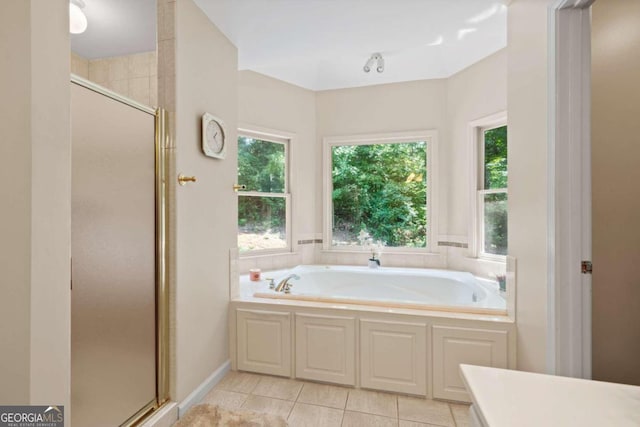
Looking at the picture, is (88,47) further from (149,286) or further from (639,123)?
(639,123)

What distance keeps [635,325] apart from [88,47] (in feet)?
12.0

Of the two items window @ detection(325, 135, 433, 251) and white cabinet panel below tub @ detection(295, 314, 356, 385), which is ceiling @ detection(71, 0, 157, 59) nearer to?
window @ detection(325, 135, 433, 251)

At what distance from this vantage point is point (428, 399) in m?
1.86

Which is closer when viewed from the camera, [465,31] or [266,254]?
[465,31]

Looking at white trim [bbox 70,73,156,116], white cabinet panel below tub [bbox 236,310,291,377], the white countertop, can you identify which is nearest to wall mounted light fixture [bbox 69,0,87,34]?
white trim [bbox 70,73,156,116]

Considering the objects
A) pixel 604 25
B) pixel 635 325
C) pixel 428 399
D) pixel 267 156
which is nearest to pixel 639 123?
pixel 604 25

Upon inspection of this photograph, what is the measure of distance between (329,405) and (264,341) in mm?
591

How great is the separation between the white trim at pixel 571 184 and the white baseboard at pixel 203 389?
1.89 metres

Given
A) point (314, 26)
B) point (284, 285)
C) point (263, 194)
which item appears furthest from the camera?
point (263, 194)

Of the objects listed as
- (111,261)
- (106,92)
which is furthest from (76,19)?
(111,261)

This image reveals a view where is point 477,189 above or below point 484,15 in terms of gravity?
below

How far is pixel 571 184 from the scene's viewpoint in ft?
4.35

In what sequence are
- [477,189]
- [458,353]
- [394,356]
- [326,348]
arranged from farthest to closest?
[477,189] < [326,348] < [394,356] < [458,353]

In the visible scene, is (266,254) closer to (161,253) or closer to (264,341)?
(264,341)
